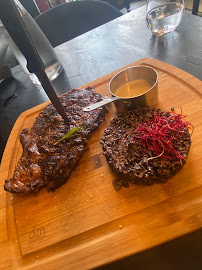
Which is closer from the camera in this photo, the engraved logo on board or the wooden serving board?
the wooden serving board

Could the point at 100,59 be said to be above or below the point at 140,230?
below

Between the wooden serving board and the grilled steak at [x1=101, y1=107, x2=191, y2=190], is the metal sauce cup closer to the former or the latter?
the grilled steak at [x1=101, y1=107, x2=191, y2=190]

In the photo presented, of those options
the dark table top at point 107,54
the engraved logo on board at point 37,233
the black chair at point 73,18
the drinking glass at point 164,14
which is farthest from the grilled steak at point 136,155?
the black chair at point 73,18

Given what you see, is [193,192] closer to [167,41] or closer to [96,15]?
[167,41]

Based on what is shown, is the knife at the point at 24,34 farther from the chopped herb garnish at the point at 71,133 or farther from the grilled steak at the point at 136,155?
the grilled steak at the point at 136,155

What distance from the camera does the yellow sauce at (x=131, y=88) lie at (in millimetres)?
2373

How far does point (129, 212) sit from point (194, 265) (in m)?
1.02

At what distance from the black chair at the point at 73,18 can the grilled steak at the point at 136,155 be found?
3.07 meters

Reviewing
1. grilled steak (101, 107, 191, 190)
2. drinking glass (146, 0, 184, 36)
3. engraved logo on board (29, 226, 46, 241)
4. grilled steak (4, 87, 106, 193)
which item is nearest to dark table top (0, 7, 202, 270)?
drinking glass (146, 0, 184, 36)

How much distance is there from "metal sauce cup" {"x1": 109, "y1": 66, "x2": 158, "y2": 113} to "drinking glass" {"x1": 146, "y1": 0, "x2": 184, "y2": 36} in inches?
55.9

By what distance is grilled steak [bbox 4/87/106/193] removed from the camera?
2.00 m

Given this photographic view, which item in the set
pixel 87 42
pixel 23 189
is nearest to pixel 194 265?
pixel 23 189

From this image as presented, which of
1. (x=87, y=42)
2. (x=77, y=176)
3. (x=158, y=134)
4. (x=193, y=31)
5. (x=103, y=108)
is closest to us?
(x=158, y=134)

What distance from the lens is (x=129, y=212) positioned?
68.3 inches
